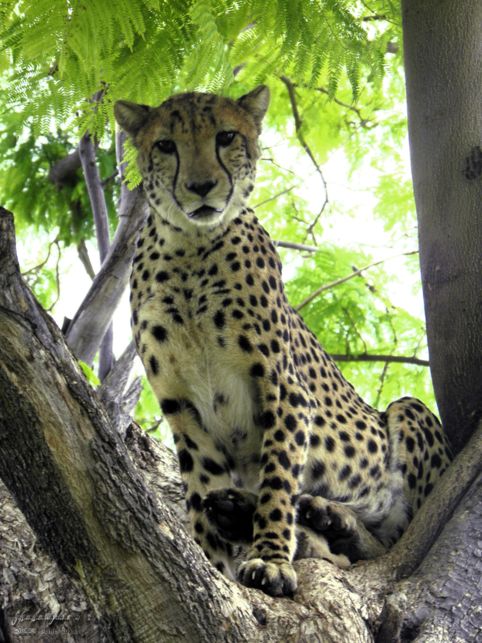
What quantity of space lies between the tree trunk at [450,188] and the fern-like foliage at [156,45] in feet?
1.26

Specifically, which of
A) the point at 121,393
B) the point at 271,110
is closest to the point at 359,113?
the point at 271,110

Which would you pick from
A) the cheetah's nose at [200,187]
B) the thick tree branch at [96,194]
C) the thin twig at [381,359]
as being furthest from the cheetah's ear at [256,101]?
the thin twig at [381,359]

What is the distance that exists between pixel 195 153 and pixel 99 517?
9.29 feet

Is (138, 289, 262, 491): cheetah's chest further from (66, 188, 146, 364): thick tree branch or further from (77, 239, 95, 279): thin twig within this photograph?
(77, 239, 95, 279): thin twig

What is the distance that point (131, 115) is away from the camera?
5926mm

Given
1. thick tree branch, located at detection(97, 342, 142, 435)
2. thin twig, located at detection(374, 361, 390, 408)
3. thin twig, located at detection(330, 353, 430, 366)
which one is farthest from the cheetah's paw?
thin twig, located at detection(374, 361, 390, 408)

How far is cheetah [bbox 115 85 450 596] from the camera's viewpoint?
5.56m

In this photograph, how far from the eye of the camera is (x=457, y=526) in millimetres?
4863

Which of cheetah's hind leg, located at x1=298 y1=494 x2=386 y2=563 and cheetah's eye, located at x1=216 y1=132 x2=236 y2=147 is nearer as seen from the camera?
cheetah's hind leg, located at x1=298 y1=494 x2=386 y2=563

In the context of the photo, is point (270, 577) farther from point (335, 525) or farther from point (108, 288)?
point (108, 288)

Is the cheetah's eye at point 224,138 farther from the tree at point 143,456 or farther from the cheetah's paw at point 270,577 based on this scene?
the cheetah's paw at point 270,577

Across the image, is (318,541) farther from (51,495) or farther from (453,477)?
(51,495)

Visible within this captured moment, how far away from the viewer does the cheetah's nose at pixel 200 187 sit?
18.2 feet

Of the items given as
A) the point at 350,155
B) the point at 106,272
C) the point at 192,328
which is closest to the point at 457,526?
the point at 192,328
